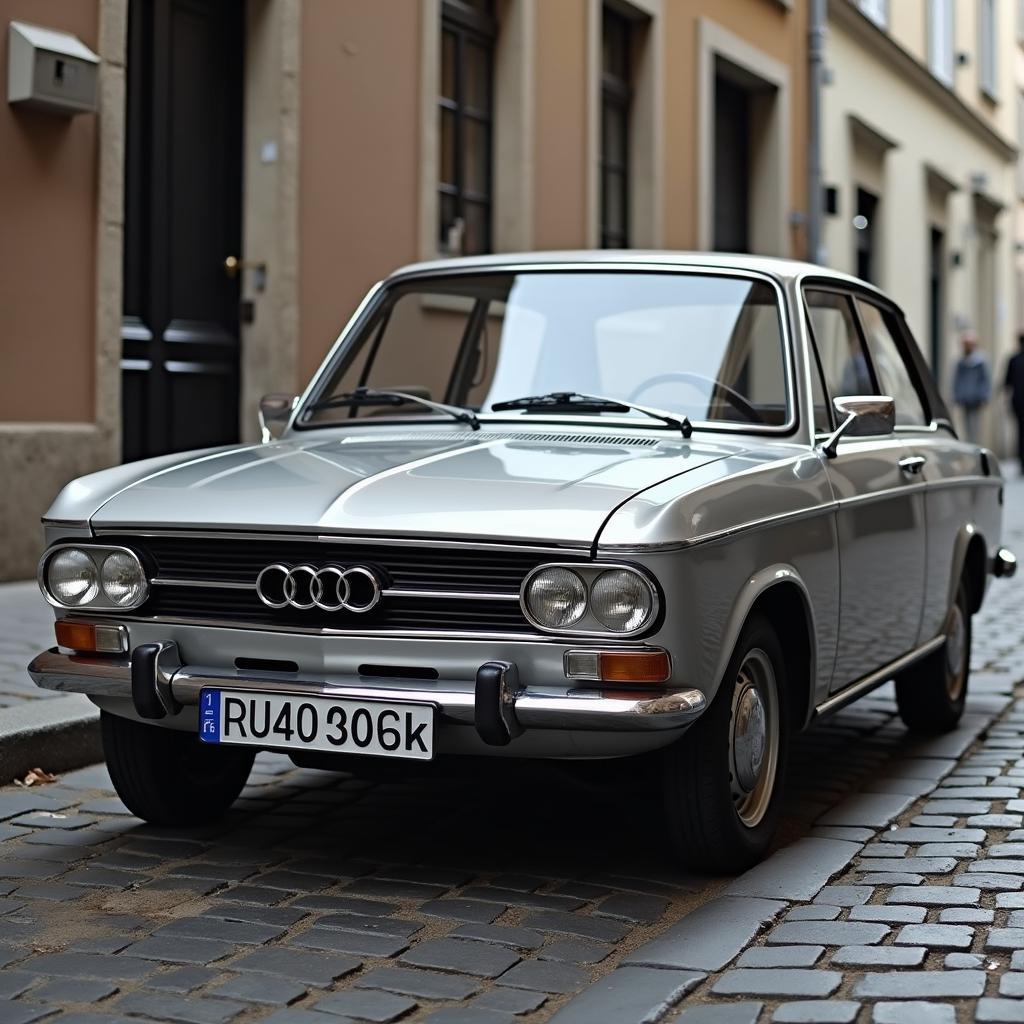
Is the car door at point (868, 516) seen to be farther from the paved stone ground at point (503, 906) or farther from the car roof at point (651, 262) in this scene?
the paved stone ground at point (503, 906)

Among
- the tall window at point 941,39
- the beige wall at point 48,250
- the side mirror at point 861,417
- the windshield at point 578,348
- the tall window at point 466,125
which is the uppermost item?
the tall window at point 941,39

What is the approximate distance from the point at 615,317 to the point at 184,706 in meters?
1.88

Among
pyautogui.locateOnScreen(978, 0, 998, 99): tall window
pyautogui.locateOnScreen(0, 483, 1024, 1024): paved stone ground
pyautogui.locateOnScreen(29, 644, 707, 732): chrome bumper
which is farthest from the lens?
pyautogui.locateOnScreen(978, 0, 998, 99): tall window

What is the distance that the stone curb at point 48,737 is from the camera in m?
5.55

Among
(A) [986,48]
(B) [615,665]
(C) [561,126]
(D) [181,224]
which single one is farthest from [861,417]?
(A) [986,48]

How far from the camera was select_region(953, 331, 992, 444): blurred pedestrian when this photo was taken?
2580 centimetres

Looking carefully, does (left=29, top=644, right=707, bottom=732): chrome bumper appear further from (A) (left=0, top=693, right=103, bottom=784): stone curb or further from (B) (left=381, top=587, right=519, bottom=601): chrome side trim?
(A) (left=0, top=693, right=103, bottom=784): stone curb

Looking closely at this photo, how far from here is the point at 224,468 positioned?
15.8 feet

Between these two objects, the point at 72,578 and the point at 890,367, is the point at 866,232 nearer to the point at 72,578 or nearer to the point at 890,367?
the point at 890,367

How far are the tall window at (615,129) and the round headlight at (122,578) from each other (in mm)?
12289

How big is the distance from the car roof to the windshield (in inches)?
1.9

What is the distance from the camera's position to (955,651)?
268 inches

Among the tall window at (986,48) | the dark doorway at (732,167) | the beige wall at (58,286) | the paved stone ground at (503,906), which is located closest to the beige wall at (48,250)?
the beige wall at (58,286)

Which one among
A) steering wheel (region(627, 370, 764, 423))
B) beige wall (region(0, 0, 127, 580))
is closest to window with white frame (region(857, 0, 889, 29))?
beige wall (region(0, 0, 127, 580))
